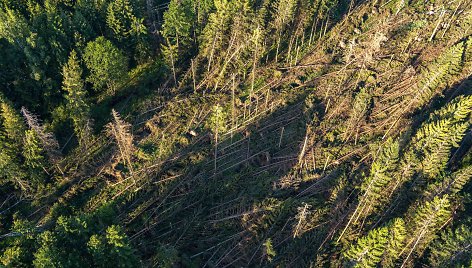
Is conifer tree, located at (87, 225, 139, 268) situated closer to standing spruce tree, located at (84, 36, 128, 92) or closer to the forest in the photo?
the forest

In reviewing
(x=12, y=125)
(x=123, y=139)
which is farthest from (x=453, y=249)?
(x=12, y=125)

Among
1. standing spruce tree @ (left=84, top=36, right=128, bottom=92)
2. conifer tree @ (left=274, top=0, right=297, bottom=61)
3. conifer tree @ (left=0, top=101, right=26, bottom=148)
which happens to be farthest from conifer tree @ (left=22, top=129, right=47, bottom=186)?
conifer tree @ (left=274, top=0, right=297, bottom=61)

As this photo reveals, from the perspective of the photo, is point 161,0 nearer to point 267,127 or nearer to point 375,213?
point 267,127

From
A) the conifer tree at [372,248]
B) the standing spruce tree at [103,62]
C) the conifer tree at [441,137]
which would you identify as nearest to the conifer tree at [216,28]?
the standing spruce tree at [103,62]

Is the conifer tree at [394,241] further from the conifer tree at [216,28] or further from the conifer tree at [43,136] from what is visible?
the conifer tree at [43,136]

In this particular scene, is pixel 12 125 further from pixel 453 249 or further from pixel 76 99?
pixel 453 249

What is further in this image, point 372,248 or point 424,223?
point 424,223
